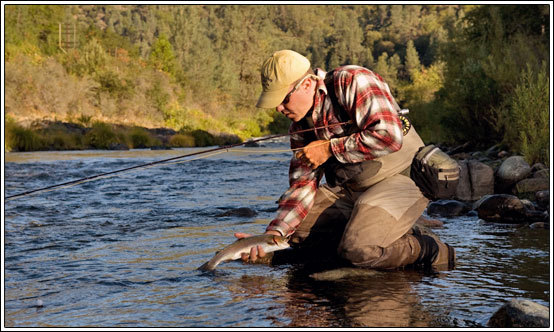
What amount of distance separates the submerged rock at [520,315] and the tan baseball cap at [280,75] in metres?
1.75

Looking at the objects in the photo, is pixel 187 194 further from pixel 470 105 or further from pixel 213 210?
pixel 470 105

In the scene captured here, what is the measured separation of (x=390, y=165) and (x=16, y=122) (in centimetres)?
2378

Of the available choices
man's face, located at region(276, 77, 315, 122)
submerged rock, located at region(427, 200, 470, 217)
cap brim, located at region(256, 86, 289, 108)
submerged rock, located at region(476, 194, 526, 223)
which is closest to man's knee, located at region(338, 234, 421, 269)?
man's face, located at region(276, 77, 315, 122)

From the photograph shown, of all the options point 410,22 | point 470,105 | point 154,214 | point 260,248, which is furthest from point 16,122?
point 410,22

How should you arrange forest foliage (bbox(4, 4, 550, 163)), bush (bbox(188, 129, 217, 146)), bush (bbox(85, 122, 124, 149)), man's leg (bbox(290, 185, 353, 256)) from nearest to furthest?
man's leg (bbox(290, 185, 353, 256)) < forest foliage (bbox(4, 4, 550, 163)) < bush (bbox(85, 122, 124, 149)) < bush (bbox(188, 129, 217, 146))

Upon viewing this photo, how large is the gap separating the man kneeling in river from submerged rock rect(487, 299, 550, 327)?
1.08m

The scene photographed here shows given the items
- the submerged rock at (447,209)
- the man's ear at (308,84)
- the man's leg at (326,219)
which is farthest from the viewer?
the submerged rock at (447,209)

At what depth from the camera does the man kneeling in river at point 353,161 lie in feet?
13.1

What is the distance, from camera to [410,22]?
145m

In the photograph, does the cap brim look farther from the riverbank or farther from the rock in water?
the riverbank

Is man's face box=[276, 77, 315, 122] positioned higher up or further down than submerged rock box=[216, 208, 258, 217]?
higher up

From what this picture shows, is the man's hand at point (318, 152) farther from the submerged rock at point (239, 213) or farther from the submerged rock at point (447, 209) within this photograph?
the submerged rock at point (447, 209)

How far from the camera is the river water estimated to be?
11.1ft

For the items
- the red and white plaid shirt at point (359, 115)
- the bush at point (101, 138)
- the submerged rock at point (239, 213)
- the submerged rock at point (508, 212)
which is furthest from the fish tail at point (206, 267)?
the bush at point (101, 138)
